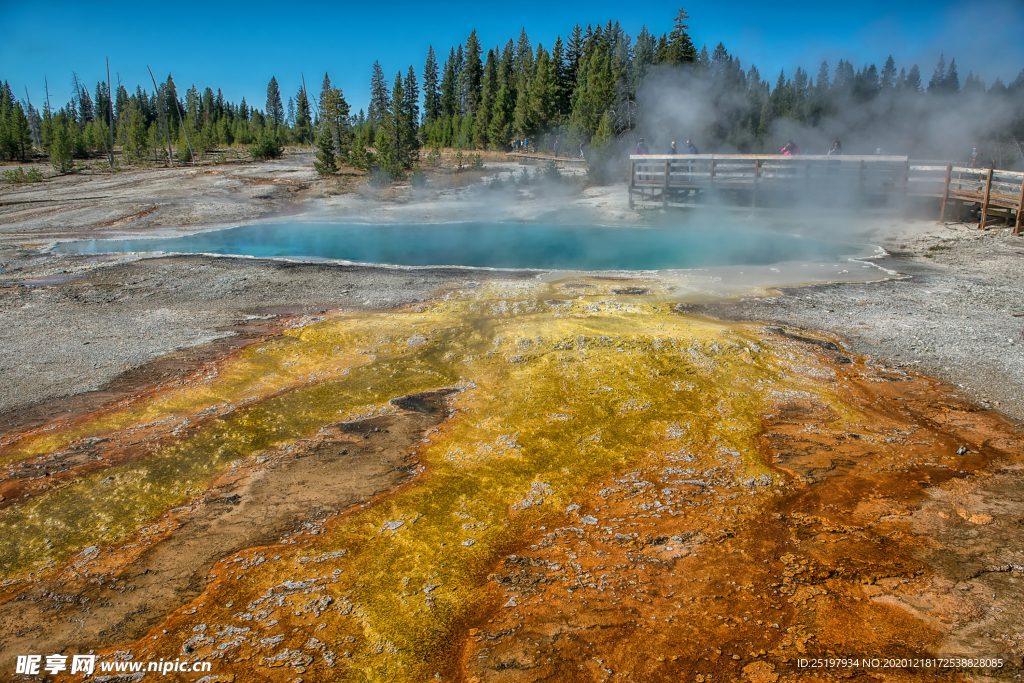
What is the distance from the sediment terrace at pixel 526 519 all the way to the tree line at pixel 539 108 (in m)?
21.8

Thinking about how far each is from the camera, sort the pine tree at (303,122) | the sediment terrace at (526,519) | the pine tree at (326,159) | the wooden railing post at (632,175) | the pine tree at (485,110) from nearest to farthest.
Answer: the sediment terrace at (526,519) → the wooden railing post at (632,175) → the pine tree at (326,159) → the pine tree at (485,110) → the pine tree at (303,122)

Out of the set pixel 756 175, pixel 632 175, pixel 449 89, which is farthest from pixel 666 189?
pixel 449 89

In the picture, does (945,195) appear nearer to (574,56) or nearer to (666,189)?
(666,189)

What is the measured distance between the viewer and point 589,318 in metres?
7.21

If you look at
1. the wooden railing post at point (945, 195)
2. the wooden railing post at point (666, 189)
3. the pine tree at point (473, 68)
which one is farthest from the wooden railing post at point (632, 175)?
the pine tree at point (473, 68)

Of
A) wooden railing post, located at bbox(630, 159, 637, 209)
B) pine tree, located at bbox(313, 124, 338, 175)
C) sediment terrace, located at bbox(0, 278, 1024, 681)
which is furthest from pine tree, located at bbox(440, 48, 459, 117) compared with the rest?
sediment terrace, located at bbox(0, 278, 1024, 681)

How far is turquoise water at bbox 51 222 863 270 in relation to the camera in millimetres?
12180

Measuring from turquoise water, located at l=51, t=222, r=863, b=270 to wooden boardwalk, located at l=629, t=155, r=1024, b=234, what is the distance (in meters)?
3.03

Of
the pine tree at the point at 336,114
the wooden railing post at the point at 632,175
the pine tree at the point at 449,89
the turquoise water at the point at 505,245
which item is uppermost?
the pine tree at the point at 449,89

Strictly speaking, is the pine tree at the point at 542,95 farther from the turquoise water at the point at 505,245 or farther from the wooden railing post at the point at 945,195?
the wooden railing post at the point at 945,195

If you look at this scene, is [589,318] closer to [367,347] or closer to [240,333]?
[367,347]

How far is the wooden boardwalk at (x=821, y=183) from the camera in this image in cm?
1331

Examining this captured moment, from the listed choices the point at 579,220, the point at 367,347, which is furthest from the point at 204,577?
the point at 579,220

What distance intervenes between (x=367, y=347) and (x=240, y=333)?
1787 mm
